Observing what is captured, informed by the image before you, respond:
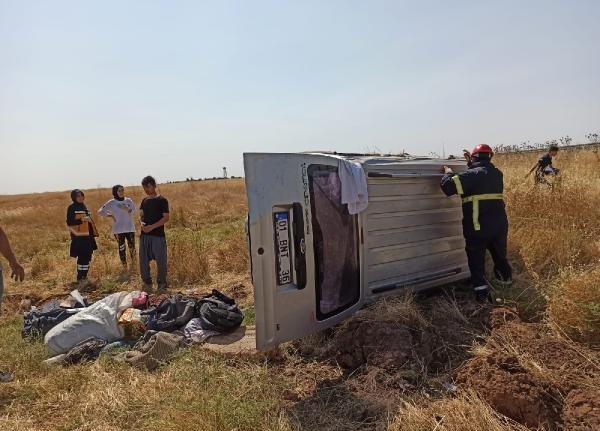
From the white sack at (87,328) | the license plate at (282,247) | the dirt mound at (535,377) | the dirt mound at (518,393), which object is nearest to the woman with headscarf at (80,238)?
the white sack at (87,328)

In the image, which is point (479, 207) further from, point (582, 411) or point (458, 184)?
point (582, 411)

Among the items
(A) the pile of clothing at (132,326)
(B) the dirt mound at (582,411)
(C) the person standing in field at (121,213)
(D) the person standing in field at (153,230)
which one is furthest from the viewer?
(C) the person standing in field at (121,213)

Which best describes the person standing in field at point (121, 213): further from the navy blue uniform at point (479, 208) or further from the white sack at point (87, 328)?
the navy blue uniform at point (479, 208)

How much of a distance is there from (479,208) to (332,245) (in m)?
1.87

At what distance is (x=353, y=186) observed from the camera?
4246 millimetres

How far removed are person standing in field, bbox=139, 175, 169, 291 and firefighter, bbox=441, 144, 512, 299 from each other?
4.24 m

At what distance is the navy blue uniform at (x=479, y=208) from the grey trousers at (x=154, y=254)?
4.39 m

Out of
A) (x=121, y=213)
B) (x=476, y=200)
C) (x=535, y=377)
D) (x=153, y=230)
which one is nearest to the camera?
(x=535, y=377)

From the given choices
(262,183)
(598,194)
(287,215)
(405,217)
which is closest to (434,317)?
(405,217)

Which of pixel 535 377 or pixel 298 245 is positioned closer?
pixel 535 377

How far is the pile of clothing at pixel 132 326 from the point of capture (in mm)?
4680

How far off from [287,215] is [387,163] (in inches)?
54.5

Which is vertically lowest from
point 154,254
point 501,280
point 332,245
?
point 501,280

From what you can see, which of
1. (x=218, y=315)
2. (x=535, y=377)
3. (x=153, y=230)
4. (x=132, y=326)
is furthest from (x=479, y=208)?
(x=153, y=230)
